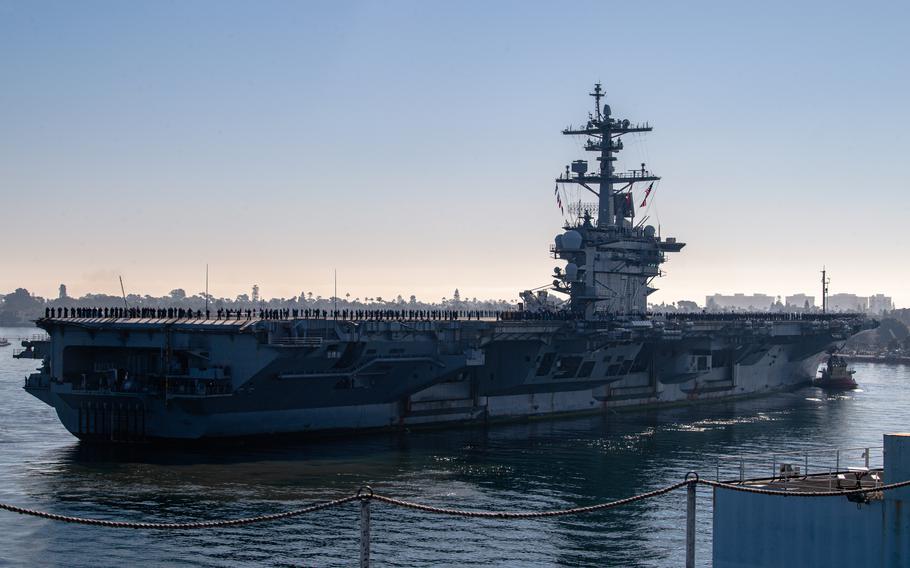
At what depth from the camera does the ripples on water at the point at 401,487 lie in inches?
656

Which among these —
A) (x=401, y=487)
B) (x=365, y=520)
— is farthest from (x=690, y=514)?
(x=401, y=487)

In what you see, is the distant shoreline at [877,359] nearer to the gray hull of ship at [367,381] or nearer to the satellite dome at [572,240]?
the gray hull of ship at [367,381]

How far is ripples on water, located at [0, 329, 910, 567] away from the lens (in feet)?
54.6

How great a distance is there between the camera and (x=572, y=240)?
37.9m

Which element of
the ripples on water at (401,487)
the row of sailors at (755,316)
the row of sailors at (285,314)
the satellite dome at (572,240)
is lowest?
the ripples on water at (401,487)

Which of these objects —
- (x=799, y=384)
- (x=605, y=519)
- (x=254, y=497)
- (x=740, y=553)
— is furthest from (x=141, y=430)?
(x=799, y=384)

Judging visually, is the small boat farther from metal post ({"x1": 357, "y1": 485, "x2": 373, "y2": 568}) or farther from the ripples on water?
metal post ({"x1": 357, "y1": 485, "x2": 373, "y2": 568})

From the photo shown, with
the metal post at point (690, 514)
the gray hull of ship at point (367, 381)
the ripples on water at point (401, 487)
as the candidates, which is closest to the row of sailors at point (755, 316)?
the gray hull of ship at point (367, 381)

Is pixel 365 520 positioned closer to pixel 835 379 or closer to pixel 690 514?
pixel 690 514

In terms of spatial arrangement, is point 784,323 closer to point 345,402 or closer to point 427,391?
point 427,391

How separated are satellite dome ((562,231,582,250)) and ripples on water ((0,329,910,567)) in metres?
6.62

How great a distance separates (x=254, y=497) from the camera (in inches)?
803

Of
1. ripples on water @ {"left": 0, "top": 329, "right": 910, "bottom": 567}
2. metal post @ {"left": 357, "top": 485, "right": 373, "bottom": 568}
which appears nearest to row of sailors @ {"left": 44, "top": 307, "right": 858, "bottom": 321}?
ripples on water @ {"left": 0, "top": 329, "right": 910, "bottom": 567}

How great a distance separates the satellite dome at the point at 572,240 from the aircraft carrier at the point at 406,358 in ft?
0.15
